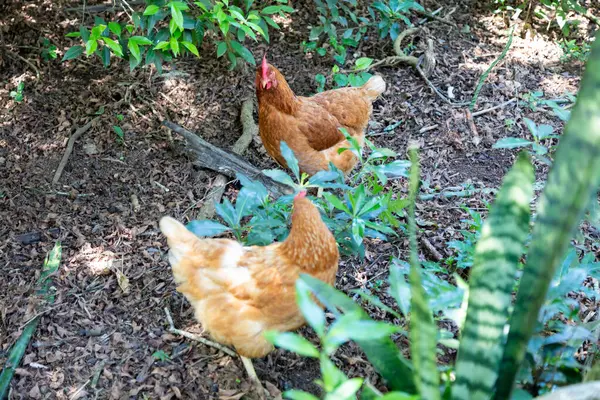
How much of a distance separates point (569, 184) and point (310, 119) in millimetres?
3578

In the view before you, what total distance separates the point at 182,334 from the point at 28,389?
0.94 metres

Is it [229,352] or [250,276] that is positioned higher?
[250,276]

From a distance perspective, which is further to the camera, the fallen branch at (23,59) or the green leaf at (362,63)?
the green leaf at (362,63)

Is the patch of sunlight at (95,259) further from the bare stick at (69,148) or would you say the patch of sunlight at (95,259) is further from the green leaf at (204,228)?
the green leaf at (204,228)

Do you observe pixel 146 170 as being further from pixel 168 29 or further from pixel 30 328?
pixel 30 328

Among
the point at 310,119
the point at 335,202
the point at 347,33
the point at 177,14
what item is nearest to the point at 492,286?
the point at 335,202

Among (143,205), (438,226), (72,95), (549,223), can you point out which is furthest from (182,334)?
(72,95)

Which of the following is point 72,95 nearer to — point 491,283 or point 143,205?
point 143,205

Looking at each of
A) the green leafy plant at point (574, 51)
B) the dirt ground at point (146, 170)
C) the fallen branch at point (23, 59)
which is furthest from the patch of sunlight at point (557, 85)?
the fallen branch at point (23, 59)

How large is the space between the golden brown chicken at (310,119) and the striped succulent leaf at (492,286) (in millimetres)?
2822

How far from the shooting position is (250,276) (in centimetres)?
305

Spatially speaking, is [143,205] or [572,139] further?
[143,205]

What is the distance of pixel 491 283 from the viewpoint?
1.65 metres

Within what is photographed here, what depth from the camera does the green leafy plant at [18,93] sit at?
16.8 feet
